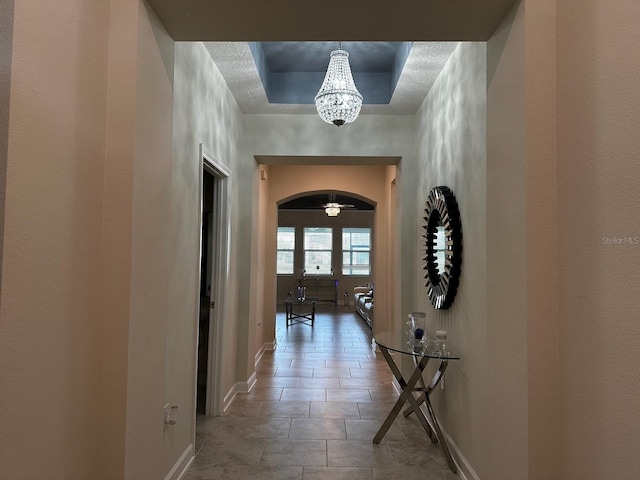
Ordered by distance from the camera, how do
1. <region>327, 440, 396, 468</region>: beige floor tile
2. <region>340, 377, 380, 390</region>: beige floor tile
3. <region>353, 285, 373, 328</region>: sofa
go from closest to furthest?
<region>327, 440, 396, 468</region>: beige floor tile → <region>340, 377, 380, 390</region>: beige floor tile → <region>353, 285, 373, 328</region>: sofa

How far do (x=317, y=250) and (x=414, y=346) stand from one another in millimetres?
10780

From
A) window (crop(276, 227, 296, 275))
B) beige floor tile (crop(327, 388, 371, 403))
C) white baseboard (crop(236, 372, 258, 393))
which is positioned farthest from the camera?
window (crop(276, 227, 296, 275))

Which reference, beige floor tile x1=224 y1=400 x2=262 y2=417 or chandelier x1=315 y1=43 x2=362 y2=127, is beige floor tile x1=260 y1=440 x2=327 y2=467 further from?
chandelier x1=315 y1=43 x2=362 y2=127

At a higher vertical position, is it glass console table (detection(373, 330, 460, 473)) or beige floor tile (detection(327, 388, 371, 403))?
glass console table (detection(373, 330, 460, 473))

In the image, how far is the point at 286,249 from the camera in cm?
1388

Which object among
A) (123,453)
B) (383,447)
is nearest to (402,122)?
(383,447)

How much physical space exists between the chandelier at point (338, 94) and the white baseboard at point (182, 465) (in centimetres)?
270

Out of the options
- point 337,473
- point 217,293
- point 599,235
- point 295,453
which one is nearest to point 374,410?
point 295,453

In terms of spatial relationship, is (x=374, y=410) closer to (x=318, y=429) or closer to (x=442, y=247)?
(x=318, y=429)

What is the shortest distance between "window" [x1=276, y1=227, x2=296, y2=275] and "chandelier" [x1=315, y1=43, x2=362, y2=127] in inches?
406

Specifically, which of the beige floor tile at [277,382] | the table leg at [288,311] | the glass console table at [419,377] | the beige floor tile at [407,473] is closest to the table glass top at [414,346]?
the glass console table at [419,377]

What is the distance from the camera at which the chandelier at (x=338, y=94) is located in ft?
11.5

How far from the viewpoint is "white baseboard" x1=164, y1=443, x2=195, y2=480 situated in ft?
8.79

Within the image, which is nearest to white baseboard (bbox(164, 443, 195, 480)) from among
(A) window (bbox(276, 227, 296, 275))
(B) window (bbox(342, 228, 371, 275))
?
(A) window (bbox(276, 227, 296, 275))
